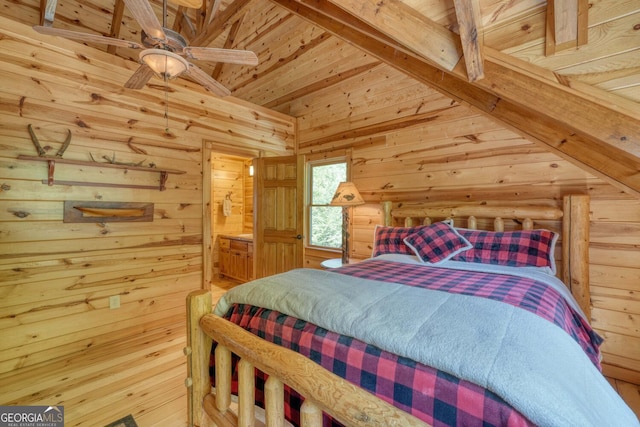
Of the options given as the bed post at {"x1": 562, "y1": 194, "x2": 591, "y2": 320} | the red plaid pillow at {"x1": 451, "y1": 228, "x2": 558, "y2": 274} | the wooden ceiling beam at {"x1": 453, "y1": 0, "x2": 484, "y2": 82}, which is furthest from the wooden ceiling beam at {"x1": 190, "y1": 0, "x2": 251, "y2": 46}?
the bed post at {"x1": 562, "y1": 194, "x2": 591, "y2": 320}

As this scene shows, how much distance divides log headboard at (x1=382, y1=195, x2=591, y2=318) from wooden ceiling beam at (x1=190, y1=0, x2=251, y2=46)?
9.84ft

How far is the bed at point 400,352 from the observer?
0.73 meters

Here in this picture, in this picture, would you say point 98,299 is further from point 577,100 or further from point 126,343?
Result: point 577,100

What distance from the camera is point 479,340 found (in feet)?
2.86

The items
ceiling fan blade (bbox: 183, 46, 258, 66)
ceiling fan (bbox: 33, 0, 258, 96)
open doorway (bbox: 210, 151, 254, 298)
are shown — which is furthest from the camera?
open doorway (bbox: 210, 151, 254, 298)

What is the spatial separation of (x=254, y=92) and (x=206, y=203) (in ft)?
7.05

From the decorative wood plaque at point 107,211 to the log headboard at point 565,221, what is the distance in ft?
9.42

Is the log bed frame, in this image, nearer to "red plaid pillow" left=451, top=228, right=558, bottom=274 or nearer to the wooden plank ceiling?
"red plaid pillow" left=451, top=228, right=558, bottom=274

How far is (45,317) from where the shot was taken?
225 cm

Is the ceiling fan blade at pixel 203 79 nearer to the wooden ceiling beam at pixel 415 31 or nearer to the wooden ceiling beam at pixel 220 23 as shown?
the wooden ceiling beam at pixel 415 31

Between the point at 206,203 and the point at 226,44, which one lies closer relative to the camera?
the point at 206,203

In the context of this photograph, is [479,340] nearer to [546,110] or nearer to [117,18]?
[546,110]

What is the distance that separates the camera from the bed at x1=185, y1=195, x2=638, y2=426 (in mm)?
734

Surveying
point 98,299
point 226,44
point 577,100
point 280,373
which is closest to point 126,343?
point 98,299
